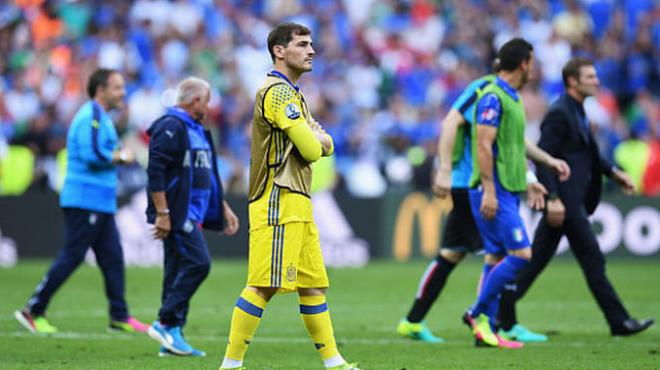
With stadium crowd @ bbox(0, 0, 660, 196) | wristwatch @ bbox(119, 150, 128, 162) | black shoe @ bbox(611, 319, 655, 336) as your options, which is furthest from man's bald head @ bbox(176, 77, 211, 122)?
stadium crowd @ bbox(0, 0, 660, 196)

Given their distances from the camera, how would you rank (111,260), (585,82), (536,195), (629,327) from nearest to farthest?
(536,195), (629,327), (585,82), (111,260)

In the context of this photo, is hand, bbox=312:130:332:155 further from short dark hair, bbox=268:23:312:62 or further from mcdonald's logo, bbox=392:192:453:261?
mcdonald's logo, bbox=392:192:453:261

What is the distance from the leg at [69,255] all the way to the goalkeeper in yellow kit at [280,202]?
14.0 ft

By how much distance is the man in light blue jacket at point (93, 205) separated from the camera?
1191 cm

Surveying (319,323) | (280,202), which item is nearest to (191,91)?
(280,202)

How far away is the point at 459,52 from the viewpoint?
2634cm

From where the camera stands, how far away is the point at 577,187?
37.5ft

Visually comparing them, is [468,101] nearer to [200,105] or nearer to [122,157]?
[200,105]

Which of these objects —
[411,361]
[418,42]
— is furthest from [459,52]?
[411,361]

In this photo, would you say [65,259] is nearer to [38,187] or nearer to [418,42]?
[38,187]

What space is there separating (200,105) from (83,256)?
2.58 m

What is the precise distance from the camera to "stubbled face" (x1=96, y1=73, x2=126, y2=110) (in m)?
12.2

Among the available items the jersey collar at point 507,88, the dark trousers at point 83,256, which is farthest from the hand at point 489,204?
the dark trousers at point 83,256

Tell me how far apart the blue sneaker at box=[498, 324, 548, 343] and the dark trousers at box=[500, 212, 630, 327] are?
118mm
